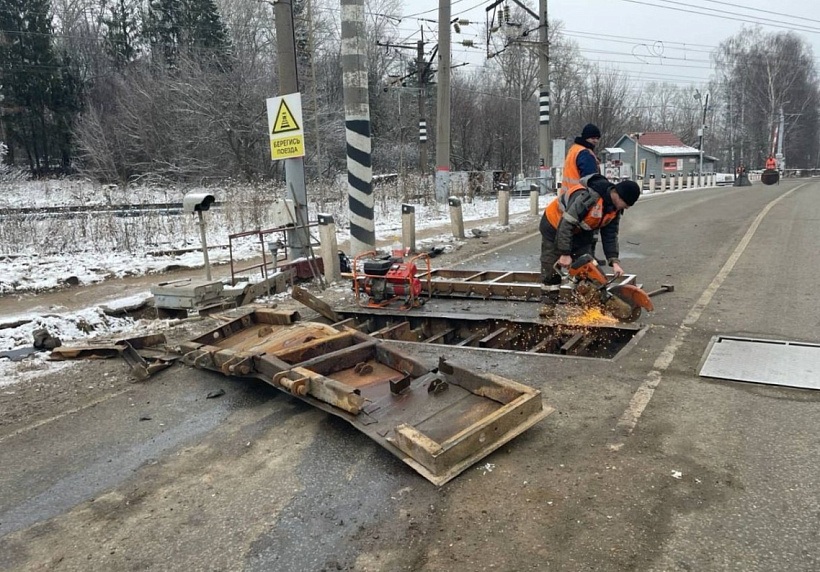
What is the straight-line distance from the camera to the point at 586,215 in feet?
20.6

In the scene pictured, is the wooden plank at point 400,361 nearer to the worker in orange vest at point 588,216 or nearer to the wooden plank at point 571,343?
the wooden plank at point 571,343

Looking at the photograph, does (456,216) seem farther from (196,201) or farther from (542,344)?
(542,344)

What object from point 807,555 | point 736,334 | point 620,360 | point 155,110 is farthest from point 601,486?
point 155,110

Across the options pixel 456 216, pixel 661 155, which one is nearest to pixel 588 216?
pixel 456 216

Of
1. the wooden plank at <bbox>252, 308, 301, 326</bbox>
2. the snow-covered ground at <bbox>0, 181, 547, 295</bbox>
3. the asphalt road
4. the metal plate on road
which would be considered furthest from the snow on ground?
the metal plate on road

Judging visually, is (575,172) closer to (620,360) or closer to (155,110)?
(620,360)

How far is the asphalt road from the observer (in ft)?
8.91

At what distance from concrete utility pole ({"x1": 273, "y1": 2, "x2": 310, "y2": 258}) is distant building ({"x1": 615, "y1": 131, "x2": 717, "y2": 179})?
166ft

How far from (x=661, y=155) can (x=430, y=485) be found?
193 feet

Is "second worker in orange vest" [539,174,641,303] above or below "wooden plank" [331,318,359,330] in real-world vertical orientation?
above

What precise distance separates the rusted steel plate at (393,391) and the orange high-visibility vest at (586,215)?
2763 mm

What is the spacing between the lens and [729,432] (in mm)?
3729

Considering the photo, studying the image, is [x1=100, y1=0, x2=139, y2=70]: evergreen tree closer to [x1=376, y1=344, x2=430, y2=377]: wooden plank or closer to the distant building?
the distant building

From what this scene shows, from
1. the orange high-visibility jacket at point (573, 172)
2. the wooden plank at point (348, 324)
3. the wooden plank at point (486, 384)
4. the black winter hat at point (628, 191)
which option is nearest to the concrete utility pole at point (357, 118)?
the wooden plank at point (348, 324)
